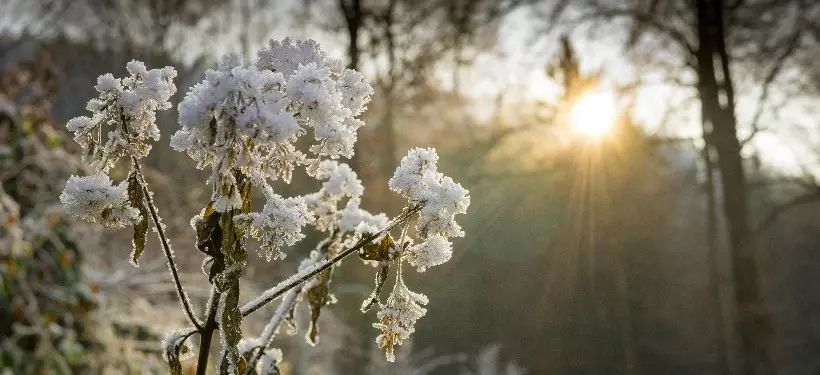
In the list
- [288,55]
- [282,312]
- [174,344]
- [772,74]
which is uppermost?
[772,74]

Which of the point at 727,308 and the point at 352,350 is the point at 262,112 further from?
the point at 727,308

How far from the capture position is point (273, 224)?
3.46 feet

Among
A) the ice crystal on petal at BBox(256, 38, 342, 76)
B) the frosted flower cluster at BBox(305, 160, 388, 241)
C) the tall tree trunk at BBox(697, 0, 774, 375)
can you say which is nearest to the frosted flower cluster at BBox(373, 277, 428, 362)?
the frosted flower cluster at BBox(305, 160, 388, 241)

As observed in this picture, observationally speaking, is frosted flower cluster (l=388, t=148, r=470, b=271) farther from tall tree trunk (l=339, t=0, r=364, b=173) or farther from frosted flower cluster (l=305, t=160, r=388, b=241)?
tall tree trunk (l=339, t=0, r=364, b=173)

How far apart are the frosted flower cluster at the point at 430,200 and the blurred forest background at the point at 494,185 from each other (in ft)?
3.37

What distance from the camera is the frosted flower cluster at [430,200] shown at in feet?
3.76

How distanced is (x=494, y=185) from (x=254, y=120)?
7261mm

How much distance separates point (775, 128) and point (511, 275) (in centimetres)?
857

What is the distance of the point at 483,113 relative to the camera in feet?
46.0

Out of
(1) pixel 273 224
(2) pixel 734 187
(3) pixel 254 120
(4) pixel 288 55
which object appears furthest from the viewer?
(2) pixel 734 187

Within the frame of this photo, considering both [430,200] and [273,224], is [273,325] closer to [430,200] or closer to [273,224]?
[273,224]

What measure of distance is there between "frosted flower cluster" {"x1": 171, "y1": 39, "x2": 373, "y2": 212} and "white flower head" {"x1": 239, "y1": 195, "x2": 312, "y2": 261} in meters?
0.05

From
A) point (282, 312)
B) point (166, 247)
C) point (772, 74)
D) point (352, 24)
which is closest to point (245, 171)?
point (166, 247)

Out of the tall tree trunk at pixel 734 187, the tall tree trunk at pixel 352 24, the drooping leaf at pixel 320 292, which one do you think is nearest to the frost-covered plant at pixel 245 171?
the drooping leaf at pixel 320 292
